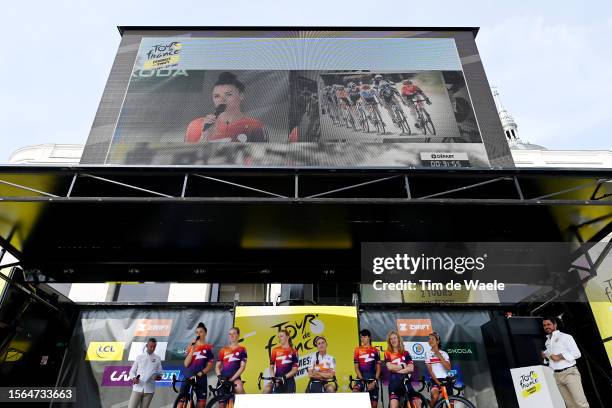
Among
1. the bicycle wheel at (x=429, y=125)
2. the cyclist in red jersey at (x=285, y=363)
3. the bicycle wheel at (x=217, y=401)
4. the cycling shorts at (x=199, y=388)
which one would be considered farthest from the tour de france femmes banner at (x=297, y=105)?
the bicycle wheel at (x=217, y=401)

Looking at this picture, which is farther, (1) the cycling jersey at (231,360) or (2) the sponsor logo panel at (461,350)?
(2) the sponsor logo panel at (461,350)

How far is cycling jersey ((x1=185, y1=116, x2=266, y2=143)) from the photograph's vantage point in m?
7.65

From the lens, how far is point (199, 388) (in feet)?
25.8

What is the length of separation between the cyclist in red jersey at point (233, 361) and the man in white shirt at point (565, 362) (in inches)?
224

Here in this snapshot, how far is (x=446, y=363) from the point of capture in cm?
816

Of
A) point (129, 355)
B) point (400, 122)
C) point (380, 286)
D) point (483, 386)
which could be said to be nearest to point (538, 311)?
point (483, 386)

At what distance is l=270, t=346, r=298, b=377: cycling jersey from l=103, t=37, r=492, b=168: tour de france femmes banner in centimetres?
354

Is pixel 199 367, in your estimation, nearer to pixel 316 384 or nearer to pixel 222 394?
pixel 222 394

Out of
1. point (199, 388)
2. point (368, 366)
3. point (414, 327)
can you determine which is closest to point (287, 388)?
point (368, 366)

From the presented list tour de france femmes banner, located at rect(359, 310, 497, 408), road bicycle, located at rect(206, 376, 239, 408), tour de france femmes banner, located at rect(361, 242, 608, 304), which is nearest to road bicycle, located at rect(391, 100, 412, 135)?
tour de france femmes banner, located at rect(361, 242, 608, 304)

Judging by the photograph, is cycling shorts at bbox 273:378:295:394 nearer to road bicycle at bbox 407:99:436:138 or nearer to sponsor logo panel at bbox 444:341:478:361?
sponsor logo panel at bbox 444:341:478:361

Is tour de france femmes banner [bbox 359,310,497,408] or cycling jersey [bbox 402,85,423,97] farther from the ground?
cycling jersey [bbox 402,85,423,97]

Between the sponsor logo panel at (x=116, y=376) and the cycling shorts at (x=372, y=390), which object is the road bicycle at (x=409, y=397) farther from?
the sponsor logo panel at (x=116, y=376)

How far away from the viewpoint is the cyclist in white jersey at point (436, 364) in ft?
26.0
